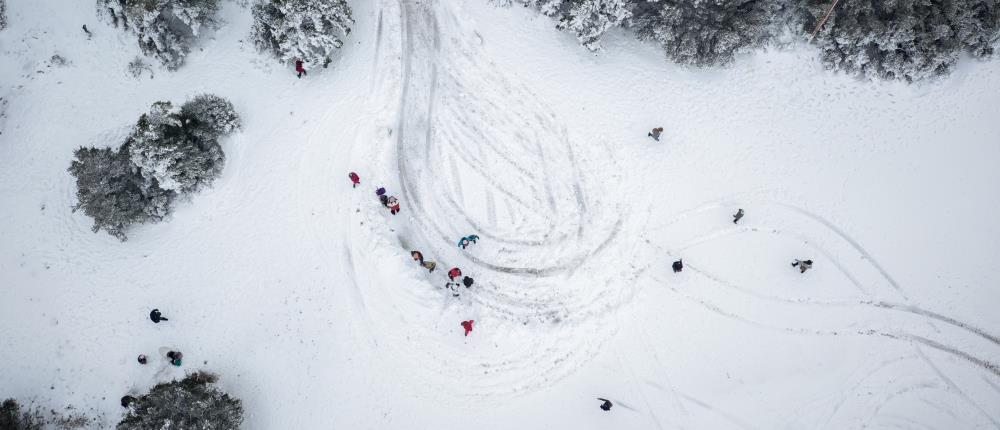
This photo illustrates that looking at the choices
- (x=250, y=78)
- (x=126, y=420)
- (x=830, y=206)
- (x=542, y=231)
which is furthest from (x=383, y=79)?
(x=830, y=206)

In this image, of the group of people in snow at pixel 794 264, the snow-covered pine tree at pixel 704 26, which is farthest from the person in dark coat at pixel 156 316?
the snow-covered pine tree at pixel 704 26

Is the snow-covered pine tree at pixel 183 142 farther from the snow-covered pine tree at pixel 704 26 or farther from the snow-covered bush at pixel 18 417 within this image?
the snow-covered pine tree at pixel 704 26

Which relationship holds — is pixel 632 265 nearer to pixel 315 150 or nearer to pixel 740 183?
pixel 740 183

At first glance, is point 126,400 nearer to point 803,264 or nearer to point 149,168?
point 149,168

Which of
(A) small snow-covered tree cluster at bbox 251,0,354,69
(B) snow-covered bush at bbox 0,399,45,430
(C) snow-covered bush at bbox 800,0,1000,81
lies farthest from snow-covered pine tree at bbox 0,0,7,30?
(C) snow-covered bush at bbox 800,0,1000,81

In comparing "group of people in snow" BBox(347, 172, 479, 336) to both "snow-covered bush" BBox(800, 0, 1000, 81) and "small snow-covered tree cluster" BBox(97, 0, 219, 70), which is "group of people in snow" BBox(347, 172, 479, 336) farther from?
"snow-covered bush" BBox(800, 0, 1000, 81)

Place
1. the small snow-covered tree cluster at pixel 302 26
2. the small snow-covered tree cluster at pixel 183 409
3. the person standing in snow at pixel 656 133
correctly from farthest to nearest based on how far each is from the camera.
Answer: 1. the person standing in snow at pixel 656 133
2. the small snow-covered tree cluster at pixel 302 26
3. the small snow-covered tree cluster at pixel 183 409
